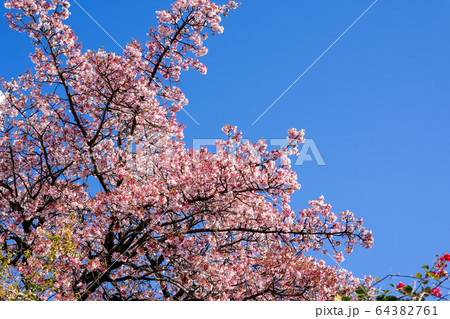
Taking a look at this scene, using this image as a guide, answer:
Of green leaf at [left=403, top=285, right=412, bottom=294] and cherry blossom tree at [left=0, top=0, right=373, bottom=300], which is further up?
cherry blossom tree at [left=0, top=0, right=373, bottom=300]

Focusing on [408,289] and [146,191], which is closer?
[408,289]

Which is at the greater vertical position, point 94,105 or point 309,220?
point 94,105

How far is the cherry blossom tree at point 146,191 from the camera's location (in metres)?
9.27

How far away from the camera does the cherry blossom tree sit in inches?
365

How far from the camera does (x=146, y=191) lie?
9.16 metres

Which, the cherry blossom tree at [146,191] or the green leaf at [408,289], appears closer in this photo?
the green leaf at [408,289]

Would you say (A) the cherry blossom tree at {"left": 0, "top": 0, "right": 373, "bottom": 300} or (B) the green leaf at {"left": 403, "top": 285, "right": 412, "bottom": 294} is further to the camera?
(A) the cherry blossom tree at {"left": 0, "top": 0, "right": 373, "bottom": 300}

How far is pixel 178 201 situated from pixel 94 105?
3.48 meters

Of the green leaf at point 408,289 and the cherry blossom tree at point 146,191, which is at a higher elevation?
the cherry blossom tree at point 146,191
